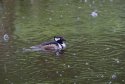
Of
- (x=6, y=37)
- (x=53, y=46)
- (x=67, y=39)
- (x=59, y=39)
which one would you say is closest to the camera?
(x=53, y=46)

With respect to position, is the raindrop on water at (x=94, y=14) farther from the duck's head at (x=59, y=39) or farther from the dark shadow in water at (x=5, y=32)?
the duck's head at (x=59, y=39)

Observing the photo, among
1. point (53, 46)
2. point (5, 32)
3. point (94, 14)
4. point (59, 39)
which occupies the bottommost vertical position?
point (94, 14)

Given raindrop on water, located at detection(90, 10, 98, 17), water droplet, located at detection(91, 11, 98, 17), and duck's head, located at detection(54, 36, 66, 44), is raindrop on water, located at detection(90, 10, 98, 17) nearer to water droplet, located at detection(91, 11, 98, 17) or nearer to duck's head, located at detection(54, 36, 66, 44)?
water droplet, located at detection(91, 11, 98, 17)

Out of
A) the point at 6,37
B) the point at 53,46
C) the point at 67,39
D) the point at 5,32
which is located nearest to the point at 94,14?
the point at 5,32

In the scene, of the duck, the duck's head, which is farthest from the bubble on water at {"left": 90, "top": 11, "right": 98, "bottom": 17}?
the duck

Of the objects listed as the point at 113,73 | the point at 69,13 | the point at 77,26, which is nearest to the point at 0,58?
the point at 113,73

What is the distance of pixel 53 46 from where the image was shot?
66.2ft

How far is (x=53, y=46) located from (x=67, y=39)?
140 cm

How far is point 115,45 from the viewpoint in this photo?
19.8m

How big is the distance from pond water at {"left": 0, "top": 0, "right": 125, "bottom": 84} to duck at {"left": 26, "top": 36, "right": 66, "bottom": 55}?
337 mm

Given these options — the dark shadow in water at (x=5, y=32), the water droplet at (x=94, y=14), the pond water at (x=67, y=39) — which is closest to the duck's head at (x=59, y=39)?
the pond water at (x=67, y=39)

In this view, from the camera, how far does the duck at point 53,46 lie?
64.4ft

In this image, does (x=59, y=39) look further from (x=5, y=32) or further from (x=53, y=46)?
(x=5, y=32)

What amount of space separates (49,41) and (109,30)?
3.57 meters
